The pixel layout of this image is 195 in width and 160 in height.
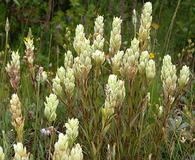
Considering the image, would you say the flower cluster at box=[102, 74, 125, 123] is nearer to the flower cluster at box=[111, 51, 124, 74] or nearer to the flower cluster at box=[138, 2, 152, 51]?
the flower cluster at box=[111, 51, 124, 74]

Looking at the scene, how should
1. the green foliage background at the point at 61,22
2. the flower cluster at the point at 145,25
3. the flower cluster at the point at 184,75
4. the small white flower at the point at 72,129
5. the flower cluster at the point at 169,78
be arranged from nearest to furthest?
the small white flower at the point at 72,129 < the flower cluster at the point at 169,78 < the flower cluster at the point at 184,75 < the flower cluster at the point at 145,25 < the green foliage background at the point at 61,22

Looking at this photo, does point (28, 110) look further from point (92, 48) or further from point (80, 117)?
point (92, 48)

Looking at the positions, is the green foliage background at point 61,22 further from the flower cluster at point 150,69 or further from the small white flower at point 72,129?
the small white flower at point 72,129

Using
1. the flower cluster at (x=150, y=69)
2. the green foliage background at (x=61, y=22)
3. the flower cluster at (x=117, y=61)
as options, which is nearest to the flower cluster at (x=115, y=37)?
the flower cluster at (x=117, y=61)

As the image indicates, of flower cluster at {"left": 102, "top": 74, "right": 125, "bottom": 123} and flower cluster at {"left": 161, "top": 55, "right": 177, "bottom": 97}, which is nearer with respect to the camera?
flower cluster at {"left": 102, "top": 74, "right": 125, "bottom": 123}

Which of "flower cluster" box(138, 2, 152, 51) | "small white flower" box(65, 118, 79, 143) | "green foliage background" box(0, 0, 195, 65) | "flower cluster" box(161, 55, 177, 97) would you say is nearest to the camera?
"small white flower" box(65, 118, 79, 143)

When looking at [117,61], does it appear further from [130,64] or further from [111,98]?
[111,98]

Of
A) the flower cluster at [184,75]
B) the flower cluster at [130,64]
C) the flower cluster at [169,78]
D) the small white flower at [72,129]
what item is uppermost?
the flower cluster at [130,64]

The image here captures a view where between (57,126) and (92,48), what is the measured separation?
0.72 metres

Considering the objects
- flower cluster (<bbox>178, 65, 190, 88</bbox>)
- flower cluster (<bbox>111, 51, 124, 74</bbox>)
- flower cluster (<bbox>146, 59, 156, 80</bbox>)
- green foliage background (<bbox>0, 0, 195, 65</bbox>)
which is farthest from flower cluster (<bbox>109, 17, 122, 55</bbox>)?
green foliage background (<bbox>0, 0, 195, 65</bbox>)

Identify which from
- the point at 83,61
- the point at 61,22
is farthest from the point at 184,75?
the point at 61,22

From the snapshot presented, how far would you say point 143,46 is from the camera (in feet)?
7.82

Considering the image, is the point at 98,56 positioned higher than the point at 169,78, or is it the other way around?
the point at 98,56

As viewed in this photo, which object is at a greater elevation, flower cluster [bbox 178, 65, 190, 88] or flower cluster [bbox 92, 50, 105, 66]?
flower cluster [bbox 92, 50, 105, 66]
